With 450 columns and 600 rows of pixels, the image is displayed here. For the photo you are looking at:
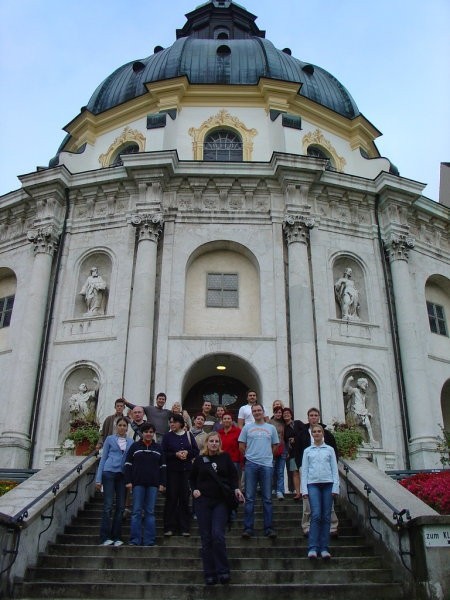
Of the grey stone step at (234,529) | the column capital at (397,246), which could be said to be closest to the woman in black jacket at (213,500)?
the grey stone step at (234,529)

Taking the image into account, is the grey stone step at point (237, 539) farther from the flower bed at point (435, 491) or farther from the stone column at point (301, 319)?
the stone column at point (301, 319)

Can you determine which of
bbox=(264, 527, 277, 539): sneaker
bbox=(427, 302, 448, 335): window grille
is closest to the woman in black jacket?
bbox=(264, 527, 277, 539): sneaker

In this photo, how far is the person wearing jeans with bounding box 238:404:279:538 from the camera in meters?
10.1

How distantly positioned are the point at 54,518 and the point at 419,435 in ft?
42.4

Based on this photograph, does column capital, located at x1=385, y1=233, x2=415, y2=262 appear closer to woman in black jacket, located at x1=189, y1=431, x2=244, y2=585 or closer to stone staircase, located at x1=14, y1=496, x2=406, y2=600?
stone staircase, located at x1=14, y1=496, x2=406, y2=600

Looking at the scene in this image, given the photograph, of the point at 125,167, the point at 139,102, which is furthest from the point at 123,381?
the point at 139,102

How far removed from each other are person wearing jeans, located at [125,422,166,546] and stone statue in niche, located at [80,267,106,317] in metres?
11.9

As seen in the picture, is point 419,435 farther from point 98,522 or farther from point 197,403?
point 98,522

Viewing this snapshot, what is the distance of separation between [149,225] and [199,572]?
14785 millimetres

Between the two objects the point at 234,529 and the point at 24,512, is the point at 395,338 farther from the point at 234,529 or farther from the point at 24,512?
the point at 24,512

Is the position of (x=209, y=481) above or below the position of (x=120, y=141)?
below

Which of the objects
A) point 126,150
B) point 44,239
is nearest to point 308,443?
point 44,239

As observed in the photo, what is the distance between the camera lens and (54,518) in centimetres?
1049

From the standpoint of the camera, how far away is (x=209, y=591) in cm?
812
